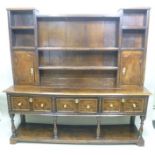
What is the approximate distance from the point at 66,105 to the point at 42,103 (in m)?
0.31

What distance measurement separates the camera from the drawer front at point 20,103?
7.95 feet

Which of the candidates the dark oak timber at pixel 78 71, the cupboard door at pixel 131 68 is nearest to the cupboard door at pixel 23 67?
the dark oak timber at pixel 78 71

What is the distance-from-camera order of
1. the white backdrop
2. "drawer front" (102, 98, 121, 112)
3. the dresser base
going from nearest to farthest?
"drawer front" (102, 98, 121, 112) < the dresser base < the white backdrop

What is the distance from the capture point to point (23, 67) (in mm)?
2654

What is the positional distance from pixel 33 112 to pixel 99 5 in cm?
176

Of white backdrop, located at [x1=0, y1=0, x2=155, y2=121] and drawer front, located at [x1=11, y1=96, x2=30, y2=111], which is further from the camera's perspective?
white backdrop, located at [x1=0, y1=0, x2=155, y2=121]

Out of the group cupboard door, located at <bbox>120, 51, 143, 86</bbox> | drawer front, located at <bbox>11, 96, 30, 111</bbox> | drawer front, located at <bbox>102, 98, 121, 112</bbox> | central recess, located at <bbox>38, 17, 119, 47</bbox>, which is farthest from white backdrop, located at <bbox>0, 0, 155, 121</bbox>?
drawer front, located at <bbox>11, 96, 30, 111</bbox>

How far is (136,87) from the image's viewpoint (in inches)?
104

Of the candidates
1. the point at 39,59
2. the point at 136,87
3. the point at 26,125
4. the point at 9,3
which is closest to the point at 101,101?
the point at 136,87

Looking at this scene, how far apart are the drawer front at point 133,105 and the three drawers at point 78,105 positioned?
1.26ft

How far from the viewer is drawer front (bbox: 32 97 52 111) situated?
7.90 ft

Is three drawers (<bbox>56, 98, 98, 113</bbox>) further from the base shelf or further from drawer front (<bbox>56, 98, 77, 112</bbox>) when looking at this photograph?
the base shelf

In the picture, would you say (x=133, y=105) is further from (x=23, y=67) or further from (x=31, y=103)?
(x=23, y=67)

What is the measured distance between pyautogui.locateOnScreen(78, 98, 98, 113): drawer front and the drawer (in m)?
0.39
